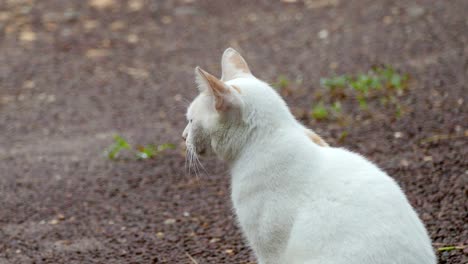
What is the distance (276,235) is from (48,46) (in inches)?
263

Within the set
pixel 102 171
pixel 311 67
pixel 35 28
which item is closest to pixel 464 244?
pixel 102 171

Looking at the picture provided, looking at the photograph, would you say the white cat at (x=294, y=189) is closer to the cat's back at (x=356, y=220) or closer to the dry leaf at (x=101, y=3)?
the cat's back at (x=356, y=220)

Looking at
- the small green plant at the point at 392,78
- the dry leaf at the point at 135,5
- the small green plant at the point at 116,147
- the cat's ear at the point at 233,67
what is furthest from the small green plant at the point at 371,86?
the dry leaf at the point at 135,5

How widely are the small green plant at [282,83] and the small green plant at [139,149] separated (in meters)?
1.47

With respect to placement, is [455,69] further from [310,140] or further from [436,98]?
[310,140]

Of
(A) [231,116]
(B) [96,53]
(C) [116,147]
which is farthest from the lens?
(B) [96,53]

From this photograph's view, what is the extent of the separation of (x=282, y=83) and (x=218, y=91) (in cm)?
403

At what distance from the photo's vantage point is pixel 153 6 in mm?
10195

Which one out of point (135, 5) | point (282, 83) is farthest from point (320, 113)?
point (135, 5)

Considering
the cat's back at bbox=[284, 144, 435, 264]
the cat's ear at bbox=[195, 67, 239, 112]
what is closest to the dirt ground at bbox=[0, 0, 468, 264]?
the cat's back at bbox=[284, 144, 435, 264]

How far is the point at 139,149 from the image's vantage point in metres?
5.68

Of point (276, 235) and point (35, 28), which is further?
point (35, 28)

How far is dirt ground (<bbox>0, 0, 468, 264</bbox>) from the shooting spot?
424cm

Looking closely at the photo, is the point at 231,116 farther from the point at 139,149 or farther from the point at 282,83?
the point at 282,83
